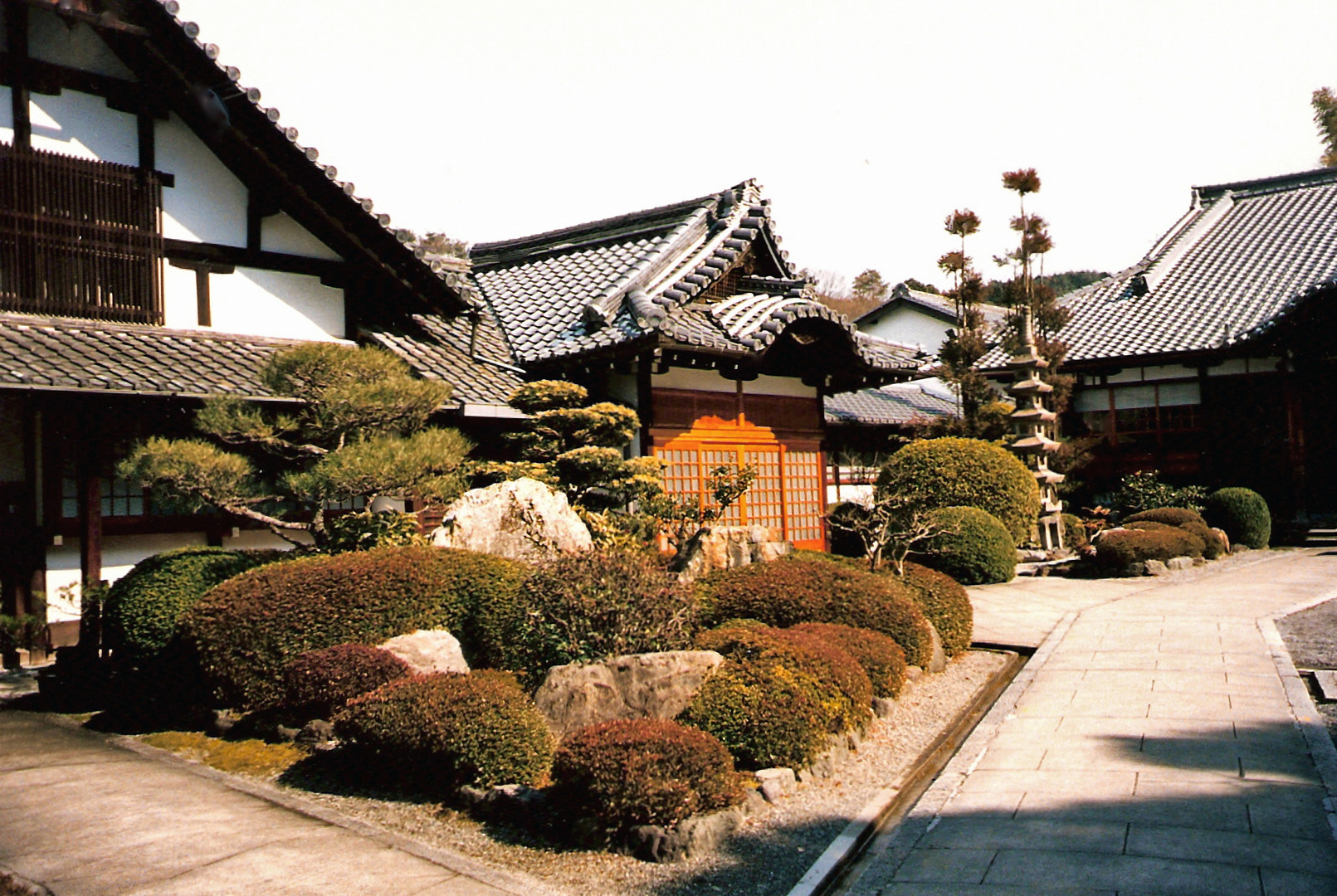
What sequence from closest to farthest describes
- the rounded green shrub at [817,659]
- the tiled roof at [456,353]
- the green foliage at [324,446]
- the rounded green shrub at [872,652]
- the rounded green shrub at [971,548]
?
the rounded green shrub at [817,659], the rounded green shrub at [872,652], the green foliage at [324,446], the tiled roof at [456,353], the rounded green shrub at [971,548]

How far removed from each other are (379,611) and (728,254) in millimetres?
10426

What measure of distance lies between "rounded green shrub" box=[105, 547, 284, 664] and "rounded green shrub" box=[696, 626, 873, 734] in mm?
4842

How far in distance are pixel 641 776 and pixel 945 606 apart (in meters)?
6.46

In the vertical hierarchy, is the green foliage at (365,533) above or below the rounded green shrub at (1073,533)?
above

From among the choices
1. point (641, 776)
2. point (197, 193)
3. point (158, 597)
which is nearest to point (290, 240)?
point (197, 193)

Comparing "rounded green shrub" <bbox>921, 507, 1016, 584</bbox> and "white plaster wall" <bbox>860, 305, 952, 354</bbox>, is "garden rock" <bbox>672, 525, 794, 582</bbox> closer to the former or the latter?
"rounded green shrub" <bbox>921, 507, 1016, 584</bbox>

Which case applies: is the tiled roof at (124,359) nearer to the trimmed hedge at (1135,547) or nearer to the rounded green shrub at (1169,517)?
the trimmed hedge at (1135,547)

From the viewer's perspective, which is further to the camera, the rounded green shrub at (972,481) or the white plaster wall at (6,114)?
the rounded green shrub at (972,481)

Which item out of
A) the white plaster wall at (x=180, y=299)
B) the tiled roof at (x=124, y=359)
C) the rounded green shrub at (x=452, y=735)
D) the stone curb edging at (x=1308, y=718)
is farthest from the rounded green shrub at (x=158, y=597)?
the stone curb edging at (x=1308, y=718)

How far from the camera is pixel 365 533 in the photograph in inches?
424

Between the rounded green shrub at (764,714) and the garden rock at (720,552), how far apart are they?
3.12 meters

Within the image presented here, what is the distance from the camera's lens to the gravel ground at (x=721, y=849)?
5680 millimetres

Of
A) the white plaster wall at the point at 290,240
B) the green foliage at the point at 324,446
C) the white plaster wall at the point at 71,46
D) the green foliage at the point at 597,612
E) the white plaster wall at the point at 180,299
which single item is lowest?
the green foliage at the point at 597,612

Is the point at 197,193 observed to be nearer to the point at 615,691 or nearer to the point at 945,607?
the point at 615,691
